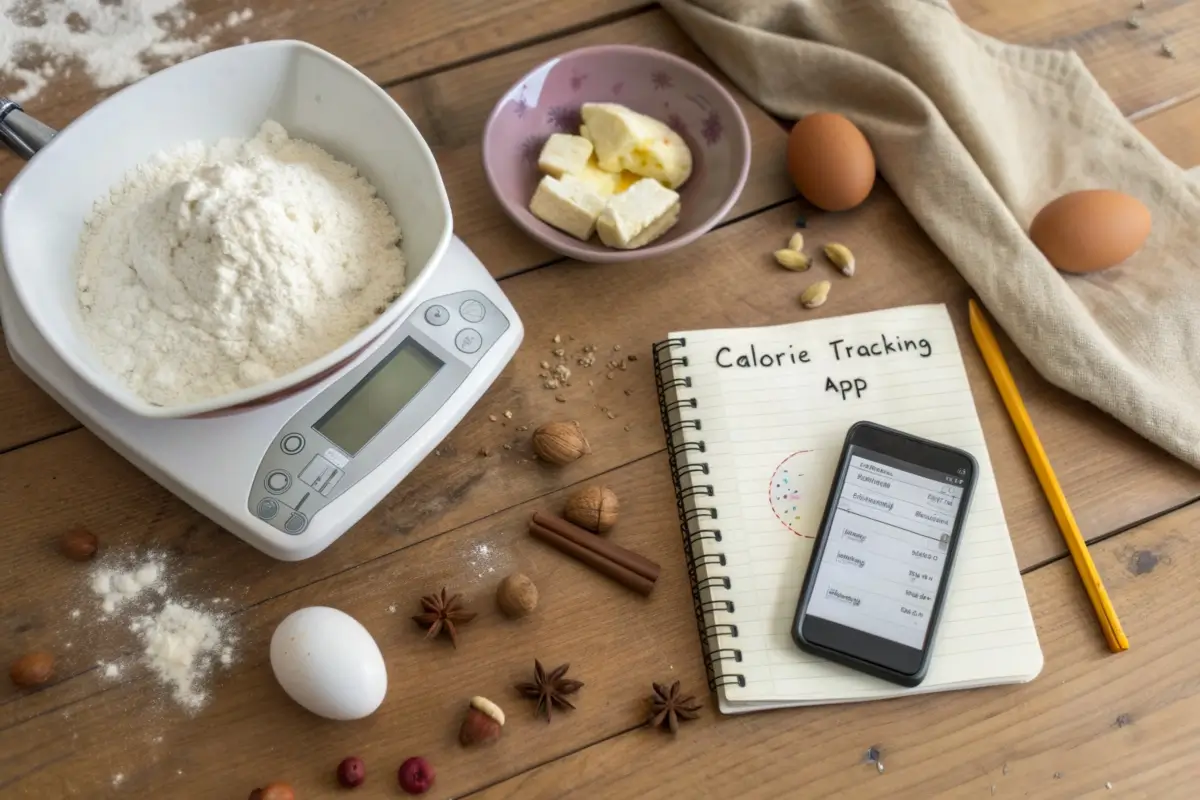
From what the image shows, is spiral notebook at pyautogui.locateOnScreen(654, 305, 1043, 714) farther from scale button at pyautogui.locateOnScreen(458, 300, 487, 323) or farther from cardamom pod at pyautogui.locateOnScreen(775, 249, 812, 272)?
scale button at pyautogui.locateOnScreen(458, 300, 487, 323)

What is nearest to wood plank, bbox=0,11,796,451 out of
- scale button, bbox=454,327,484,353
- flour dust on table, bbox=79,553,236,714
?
scale button, bbox=454,327,484,353

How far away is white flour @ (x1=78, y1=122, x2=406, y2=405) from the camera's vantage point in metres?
0.67

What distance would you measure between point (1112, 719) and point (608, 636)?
40 cm

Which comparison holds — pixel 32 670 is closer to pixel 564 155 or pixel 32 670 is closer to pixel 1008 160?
pixel 564 155

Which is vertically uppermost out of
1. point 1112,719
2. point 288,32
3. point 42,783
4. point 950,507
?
point 288,32

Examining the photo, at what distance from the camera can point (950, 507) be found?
2.56 feet

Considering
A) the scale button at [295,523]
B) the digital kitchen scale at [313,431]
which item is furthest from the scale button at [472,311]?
the scale button at [295,523]

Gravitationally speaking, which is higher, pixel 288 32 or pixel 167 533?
pixel 288 32

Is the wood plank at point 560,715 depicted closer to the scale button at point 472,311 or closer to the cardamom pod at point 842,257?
the scale button at point 472,311

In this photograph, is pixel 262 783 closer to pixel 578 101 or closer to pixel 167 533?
pixel 167 533

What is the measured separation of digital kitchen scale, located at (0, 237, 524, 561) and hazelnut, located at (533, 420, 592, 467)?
0.21ft

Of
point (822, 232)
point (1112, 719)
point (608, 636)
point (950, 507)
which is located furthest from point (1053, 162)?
point (608, 636)

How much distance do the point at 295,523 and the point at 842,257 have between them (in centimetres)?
54

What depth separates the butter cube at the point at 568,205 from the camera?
0.85m
